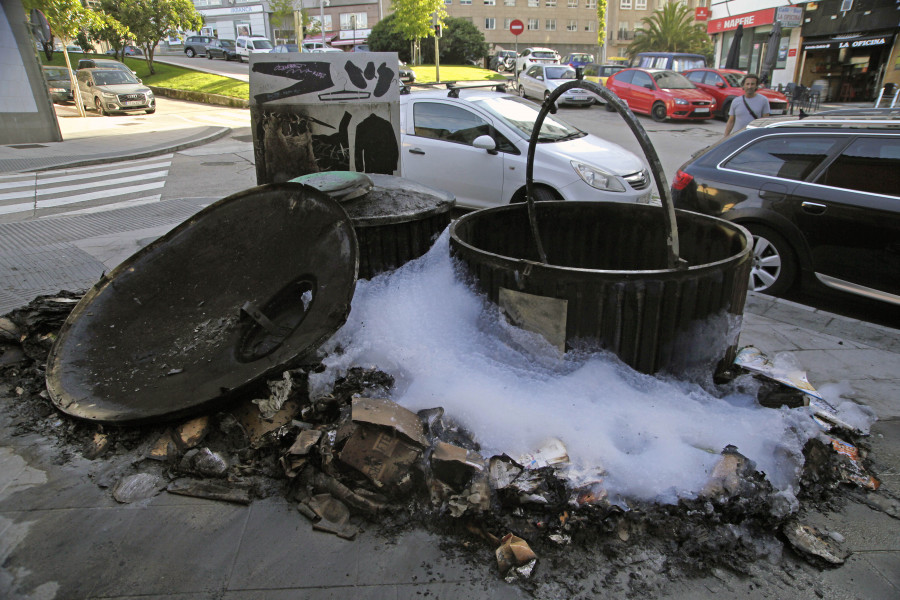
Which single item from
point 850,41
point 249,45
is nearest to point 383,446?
point 850,41

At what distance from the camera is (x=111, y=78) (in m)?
21.1

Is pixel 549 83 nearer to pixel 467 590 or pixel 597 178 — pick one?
pixel 597 178

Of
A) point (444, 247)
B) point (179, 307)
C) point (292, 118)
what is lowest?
point (179, 307)

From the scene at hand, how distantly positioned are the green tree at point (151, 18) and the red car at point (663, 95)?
23.6 meters

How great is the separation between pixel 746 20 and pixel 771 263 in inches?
1234

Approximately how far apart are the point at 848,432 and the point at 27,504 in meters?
4.30

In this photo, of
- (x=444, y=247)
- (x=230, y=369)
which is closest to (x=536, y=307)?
(x=444, y=247)

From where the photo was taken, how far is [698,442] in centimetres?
292

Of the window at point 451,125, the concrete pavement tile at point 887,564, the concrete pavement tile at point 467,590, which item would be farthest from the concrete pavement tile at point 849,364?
the window at point 451,125

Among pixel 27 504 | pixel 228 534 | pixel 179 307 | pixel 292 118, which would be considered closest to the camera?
pixel 228 534

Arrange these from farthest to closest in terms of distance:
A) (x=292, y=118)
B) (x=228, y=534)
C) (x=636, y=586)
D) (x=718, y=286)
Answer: (x=292, y=118) < (x=718, y=286) < (x=228, y=534) < (x=636, y=586)

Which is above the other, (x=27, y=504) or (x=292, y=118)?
(x=292, y=118)

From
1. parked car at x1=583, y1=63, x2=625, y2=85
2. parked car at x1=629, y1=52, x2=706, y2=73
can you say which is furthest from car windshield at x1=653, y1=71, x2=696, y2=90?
parked car at x1=583, y1=63, x2=625, y2=85

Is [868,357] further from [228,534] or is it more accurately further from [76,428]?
[76,428]
